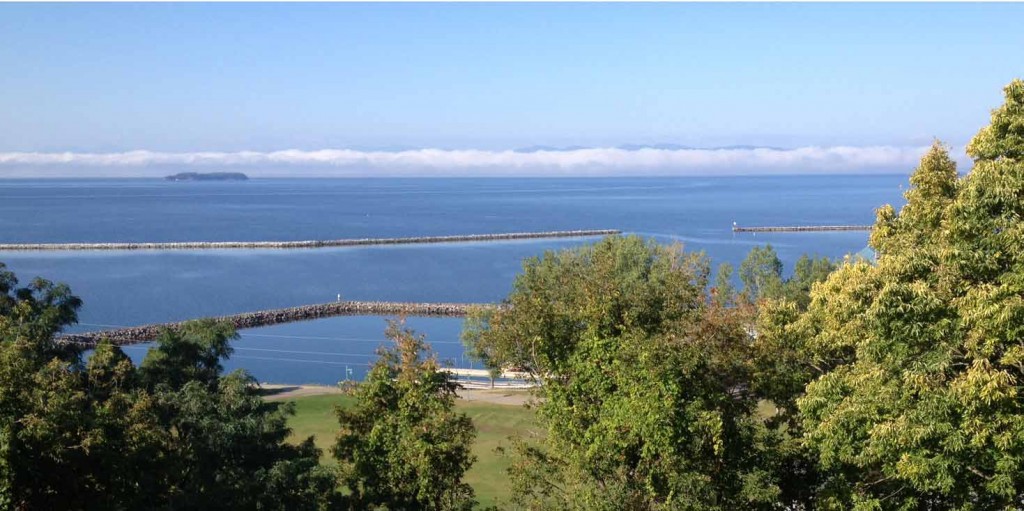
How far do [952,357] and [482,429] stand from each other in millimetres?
18973

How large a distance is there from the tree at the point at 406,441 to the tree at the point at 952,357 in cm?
575

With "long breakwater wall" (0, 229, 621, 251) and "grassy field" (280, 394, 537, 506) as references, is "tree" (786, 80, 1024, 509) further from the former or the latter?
"long breakwater wall" (0, 229, 621, 251)

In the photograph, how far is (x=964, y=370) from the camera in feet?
36.1

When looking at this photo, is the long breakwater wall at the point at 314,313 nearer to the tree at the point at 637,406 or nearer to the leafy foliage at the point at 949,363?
the tree at the point at 637,406

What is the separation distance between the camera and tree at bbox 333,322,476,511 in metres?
14.3

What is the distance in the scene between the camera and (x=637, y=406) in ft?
A: 40.1

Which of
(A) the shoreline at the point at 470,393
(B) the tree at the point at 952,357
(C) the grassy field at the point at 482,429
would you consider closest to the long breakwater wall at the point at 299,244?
(A) the shoreline at the point at 470,393

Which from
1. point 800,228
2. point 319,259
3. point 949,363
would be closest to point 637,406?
point 949,363

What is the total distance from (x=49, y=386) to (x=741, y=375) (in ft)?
38.0

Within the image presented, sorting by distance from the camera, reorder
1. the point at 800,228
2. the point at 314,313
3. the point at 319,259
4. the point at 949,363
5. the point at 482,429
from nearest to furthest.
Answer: the point at 949,363 → the point at 482,429 → the point at 314,313 → the point at 319,259 → the point at 800,228

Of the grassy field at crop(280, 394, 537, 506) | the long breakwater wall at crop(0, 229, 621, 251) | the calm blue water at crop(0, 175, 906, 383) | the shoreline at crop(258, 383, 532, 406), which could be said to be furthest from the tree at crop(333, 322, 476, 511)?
the long breakwater wall at crop(0, 229, 621, 251)

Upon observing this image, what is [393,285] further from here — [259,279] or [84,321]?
[84,321]

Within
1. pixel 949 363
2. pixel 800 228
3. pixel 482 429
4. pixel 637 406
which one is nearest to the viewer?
pixel 949 363

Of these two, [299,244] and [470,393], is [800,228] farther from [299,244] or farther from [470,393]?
[470,393]
